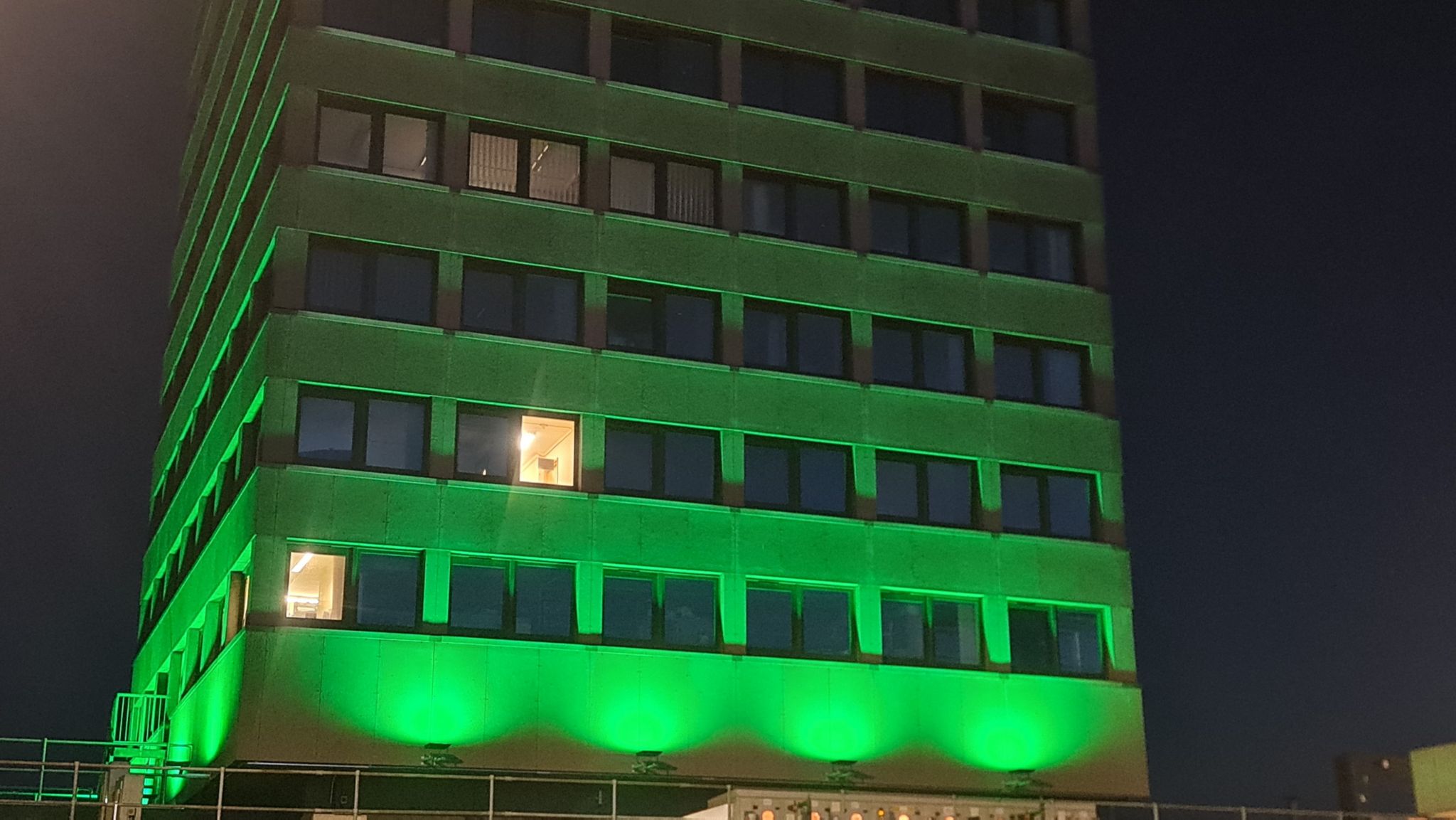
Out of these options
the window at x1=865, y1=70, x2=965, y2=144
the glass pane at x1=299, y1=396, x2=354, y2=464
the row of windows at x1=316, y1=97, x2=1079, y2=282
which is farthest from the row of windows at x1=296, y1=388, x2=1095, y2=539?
the window at x1=865, y1=70, x2=965, y2=144

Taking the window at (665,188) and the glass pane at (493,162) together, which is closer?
→ the glass pane at (493,162)

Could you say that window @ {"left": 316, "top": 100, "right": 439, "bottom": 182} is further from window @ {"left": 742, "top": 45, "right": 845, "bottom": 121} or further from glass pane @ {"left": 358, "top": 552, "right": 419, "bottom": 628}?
glass pane @ {"left": 358, "top": 552, "right": 419, "bottom": 628}

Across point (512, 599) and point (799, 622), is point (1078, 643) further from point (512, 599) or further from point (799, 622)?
point (512, 599)

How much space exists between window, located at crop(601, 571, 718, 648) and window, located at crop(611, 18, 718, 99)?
13296mm

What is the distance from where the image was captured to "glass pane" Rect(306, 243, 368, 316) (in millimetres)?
44188

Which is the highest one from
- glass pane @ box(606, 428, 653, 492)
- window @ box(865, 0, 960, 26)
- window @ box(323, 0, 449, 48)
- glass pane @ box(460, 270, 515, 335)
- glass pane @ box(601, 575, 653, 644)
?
window @ box(865, 0, 960, 26)

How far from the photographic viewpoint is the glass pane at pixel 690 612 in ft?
149

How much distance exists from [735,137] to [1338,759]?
2353 centimetres

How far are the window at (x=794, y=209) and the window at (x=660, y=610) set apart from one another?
9878 millimetres

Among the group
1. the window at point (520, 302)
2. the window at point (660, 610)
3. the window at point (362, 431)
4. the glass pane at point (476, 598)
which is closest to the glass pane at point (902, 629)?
the window at point (660, 610)

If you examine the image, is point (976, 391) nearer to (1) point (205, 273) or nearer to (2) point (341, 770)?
(2) point (341, 770)

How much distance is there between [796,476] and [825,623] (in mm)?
3868

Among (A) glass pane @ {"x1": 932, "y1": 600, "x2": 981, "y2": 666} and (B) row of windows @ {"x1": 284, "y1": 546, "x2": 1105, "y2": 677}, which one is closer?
(B) row of windows @ {"x1": 284, "y1": 546, "x2": 1105, "y2": 677}

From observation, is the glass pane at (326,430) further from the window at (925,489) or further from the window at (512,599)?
the window at (925,489)
